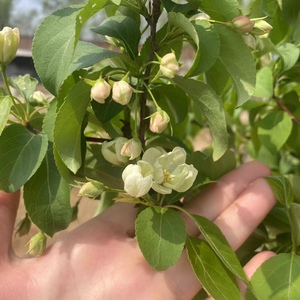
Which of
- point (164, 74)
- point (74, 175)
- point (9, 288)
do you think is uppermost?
point (164, 74)

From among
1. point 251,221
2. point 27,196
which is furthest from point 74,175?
point 251,221

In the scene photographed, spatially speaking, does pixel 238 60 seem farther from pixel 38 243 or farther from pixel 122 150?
pixel 38 243

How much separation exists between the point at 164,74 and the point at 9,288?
0.27 meters

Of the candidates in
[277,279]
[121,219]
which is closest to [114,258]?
[121,219]

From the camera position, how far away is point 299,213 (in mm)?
493

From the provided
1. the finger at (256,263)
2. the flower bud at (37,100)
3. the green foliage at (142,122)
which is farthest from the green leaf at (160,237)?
the flower bud at (37,100)

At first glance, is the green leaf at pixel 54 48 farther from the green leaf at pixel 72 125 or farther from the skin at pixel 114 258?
the skin at pixel 114 258

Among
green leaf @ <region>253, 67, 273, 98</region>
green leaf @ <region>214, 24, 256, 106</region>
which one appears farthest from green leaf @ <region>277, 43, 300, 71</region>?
green leaf @ <region>214, 24, 256, 106</region>

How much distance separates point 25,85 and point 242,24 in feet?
0.83

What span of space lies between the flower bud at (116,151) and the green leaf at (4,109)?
0.09m

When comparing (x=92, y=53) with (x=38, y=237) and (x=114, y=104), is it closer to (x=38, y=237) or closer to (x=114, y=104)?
(x=114, y=104)

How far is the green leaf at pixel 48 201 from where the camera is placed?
18.2 inches

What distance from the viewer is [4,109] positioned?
1.47ft

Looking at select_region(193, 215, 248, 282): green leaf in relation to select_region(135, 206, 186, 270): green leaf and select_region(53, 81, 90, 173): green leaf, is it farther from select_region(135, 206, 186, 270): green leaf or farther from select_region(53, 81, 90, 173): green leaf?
select_region(53, 81, 90, 173): green leaf
